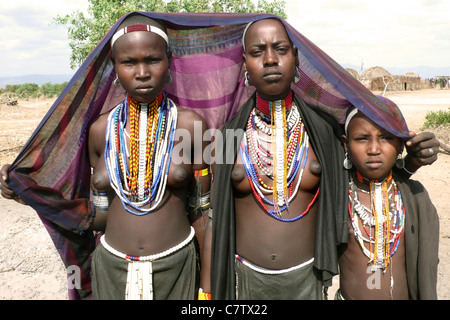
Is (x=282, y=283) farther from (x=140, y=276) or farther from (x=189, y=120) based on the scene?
(x=189, y=120)

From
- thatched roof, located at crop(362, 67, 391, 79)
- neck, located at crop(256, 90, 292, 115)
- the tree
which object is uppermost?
thatched roof, located at crop(362, 67, 391, 79)

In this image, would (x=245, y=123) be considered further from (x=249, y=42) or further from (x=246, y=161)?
(x=249, y=42)

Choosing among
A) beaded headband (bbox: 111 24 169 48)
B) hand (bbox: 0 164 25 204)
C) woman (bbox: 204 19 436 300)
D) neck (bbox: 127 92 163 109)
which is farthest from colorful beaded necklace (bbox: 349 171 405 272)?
hand (bbox: 0 164 25 204)

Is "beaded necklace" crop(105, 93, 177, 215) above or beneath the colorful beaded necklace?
above

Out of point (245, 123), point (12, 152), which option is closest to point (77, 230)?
point (245, 123)

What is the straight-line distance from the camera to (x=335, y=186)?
231 cm

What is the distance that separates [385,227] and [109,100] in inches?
81.9

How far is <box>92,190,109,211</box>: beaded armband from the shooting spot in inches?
98.3

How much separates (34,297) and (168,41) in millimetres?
3284

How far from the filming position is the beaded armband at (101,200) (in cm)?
250

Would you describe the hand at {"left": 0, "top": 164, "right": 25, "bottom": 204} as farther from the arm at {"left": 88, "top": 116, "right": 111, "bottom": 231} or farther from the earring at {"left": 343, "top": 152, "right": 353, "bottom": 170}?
the earring at {"left": 343, "top": 152, "right": 353, "bottom": 170}

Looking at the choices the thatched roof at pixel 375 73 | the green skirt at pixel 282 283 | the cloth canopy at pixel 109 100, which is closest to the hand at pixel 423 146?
the cloth canopy at pixel 109 100

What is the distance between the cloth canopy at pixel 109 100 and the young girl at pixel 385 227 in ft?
0.73

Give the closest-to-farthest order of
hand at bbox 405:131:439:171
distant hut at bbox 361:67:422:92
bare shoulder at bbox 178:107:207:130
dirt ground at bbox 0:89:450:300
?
hand at bbox 405:131:439:171
bare shoulder at bbox 178:107:207:130
dirt ground at bbox 0:89:450:300
distant hut at bbox 361:67:422:92
